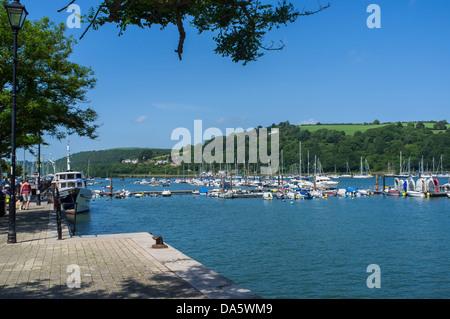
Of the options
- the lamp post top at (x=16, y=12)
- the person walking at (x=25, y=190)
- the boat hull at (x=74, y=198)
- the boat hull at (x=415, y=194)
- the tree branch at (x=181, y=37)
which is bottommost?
the boat hull at (x=415, y=194)

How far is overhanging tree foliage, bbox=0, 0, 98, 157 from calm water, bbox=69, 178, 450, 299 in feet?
35.9

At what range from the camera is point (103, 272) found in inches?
382

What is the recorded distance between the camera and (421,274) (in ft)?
66.8

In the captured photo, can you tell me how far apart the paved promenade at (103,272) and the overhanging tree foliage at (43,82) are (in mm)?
7259

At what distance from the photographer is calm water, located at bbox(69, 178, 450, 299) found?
17750 mm

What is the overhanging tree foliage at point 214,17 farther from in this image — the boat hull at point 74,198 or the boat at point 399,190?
the boat at point 399,190

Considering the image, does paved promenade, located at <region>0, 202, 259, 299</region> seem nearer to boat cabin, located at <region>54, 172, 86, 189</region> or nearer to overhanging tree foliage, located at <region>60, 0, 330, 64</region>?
overhanging tree foliage, located at <region>60, 0, 330, 64</region>

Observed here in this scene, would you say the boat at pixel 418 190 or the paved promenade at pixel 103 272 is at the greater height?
the paved promenade at pixel 103 272

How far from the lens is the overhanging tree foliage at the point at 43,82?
1859 centimetres

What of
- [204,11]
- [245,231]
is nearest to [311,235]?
[245,231]

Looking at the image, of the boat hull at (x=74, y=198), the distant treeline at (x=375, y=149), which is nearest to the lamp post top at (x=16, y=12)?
the boat hull at (x=74, y=198)

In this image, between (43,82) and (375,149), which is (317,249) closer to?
(43,82)

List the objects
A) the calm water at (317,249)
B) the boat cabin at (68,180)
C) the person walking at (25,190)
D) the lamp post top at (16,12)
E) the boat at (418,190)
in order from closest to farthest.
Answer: the lamp post top at (16,12), the calm water at (317,249), the person walking at (25,190), the boat cabin at (68,180), the boat at (418,190)

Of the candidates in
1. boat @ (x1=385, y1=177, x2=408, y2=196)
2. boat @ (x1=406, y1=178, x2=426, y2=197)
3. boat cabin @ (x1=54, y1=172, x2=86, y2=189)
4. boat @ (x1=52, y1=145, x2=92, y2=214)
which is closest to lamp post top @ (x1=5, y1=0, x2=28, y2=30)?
boat @ (x1=52, y1=145, x2=92, y2=214)
